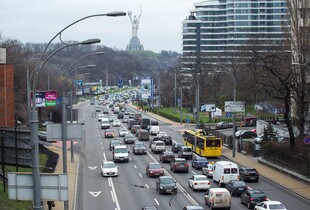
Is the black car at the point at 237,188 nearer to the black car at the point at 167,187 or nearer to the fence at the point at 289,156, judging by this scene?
the black car at the point at 167,187

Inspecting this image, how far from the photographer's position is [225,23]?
190 m

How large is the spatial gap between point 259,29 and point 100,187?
150 metres

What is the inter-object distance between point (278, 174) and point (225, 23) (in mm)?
147119

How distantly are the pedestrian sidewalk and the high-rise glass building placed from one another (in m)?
123

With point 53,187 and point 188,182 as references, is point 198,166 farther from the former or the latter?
point 53,187

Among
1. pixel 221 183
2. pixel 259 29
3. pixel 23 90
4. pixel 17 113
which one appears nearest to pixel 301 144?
pixel 221 183

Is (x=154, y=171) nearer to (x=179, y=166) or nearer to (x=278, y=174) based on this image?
(x=179, y=166)

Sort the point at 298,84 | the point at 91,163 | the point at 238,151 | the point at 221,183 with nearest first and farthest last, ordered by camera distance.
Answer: the point at 221,183 < the point at 298,84 < the point at 91,163 < the point at 238,151

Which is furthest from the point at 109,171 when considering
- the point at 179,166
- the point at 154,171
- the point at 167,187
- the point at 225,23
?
the point at 225,23

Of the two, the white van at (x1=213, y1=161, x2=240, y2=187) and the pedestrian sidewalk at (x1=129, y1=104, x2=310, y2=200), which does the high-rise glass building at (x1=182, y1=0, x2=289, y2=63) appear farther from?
the white van at (x1=213, y1=161, x2=240, y2=187)

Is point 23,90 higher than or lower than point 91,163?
higher

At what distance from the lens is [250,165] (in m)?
52.0

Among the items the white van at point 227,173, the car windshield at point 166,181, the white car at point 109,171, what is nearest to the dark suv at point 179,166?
the white car at point 109,171

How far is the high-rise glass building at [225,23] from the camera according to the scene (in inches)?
7160
